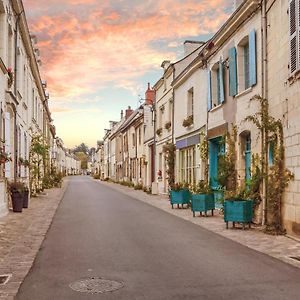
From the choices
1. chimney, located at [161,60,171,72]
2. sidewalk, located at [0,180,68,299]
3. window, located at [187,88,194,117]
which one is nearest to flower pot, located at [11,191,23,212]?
sidewalk, located at [0,180,68,299]

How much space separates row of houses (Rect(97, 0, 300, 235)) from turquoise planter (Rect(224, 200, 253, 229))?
49 centimetres

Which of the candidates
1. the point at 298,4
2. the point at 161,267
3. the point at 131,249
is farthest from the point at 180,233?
the point at 298,4

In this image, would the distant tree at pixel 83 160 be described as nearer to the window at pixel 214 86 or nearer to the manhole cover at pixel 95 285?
the window at pixel 214 86

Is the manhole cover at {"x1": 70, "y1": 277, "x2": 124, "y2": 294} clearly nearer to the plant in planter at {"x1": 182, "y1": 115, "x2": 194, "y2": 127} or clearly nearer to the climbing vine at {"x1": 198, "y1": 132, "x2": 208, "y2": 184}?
the climbing vine at {"x1": 198, "y1": 132, "x2": 208, "y2": 184}

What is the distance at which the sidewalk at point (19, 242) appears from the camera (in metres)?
6.20

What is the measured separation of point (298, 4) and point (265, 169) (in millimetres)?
4107

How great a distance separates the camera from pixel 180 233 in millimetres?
10711

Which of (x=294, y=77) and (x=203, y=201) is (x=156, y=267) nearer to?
(x=294, y=77)

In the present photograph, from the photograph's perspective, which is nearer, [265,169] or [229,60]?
[265,169]

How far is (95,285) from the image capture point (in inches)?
229

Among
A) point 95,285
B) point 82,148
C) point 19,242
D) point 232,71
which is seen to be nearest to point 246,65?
point 232,71

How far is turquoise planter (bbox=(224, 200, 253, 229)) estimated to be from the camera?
11328mm

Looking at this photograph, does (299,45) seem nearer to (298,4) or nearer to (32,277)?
(298,4)

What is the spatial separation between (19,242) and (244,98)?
791 centimetres
